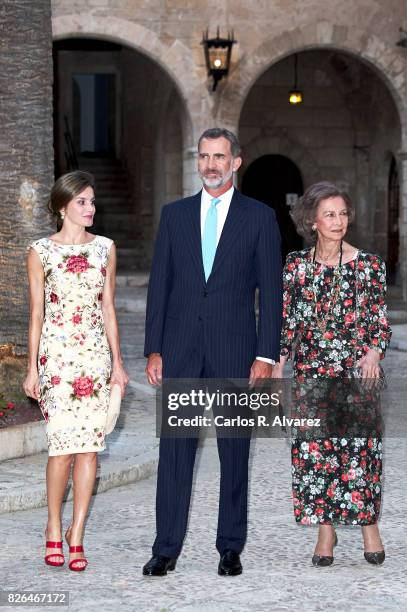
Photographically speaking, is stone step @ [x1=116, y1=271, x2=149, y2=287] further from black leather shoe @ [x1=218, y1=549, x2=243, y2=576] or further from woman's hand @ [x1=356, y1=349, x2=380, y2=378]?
black leather shoe @ [x1=218, y1=549, x2=243, y2=576]

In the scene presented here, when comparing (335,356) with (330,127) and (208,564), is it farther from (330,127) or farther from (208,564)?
(330,127)

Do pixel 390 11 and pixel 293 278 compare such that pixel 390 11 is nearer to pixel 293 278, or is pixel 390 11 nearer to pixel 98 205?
pixel 98 205

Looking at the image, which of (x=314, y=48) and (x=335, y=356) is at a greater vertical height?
(x=314, y=48)

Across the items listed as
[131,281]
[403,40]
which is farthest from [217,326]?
[131,281]

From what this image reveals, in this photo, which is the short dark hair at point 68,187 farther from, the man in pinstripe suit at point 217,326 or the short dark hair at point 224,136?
the short dark hair at point 224,136

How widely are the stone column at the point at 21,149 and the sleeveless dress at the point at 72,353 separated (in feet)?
10.5

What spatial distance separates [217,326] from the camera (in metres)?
5.25

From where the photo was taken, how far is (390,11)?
20.0 meters

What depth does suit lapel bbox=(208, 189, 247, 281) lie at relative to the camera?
529 centimetres

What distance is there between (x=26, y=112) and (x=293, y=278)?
12.7ft

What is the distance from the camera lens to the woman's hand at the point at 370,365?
5395 millimetres

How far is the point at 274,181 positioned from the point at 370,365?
798 inches

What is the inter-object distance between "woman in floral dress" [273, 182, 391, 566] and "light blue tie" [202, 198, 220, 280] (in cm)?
40

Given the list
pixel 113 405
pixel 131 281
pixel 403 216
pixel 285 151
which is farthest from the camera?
pixel 285 151
